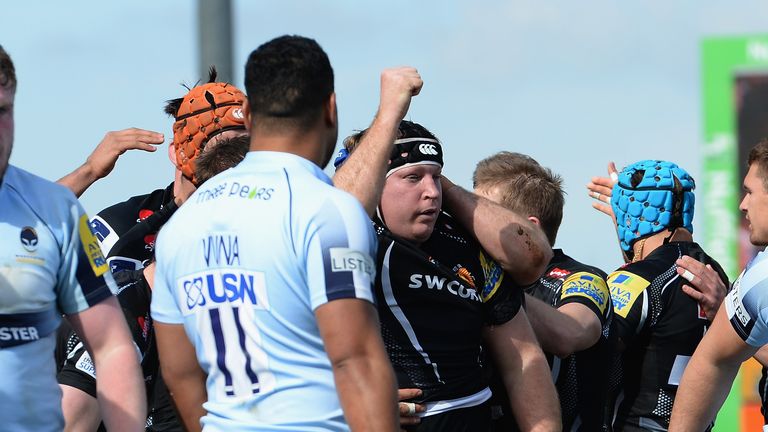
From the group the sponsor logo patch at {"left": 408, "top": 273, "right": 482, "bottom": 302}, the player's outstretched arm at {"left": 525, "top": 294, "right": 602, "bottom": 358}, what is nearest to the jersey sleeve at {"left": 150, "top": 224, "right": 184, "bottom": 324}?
the sponsor logo patch at {"left": 408, "top": 273, "right": 482, "bottom": 302}

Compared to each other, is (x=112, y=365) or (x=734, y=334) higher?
(x=112, y=365)

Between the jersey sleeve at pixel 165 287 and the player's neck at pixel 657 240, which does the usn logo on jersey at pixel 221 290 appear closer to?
the jersey sleeve at pixel 165 287

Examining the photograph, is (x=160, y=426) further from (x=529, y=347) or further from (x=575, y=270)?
(x=575, y=270)

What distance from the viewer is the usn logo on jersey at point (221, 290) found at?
3441 mm

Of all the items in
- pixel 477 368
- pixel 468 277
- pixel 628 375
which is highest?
pixel 468 277

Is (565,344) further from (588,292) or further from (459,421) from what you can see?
(459,421)

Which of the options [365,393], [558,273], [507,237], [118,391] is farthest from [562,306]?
[118,391]

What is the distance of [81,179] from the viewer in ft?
19.9

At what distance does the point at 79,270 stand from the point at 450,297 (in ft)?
4.71

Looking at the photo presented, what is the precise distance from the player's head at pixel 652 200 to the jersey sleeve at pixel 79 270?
3.15 meters

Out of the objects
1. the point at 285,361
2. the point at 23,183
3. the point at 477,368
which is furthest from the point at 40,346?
the point at 477,368

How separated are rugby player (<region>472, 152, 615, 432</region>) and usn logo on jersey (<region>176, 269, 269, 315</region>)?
1.88 metres

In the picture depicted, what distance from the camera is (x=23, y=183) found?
356 centimetres

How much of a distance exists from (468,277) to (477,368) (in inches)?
13.9
